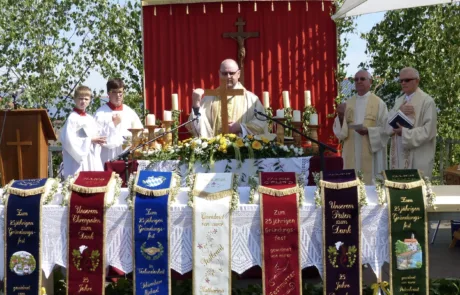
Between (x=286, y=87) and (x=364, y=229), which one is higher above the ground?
(x=286, y=87)

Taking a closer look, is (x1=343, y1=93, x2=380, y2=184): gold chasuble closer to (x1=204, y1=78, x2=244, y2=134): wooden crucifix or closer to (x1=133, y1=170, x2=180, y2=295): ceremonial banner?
(x1=204, y1=78, x2=244, y2=134): wooden crucifix

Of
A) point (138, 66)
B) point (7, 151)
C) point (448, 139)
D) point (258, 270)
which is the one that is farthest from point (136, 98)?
point (258, 270)

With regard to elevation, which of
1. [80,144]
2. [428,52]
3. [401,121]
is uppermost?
[428,52]

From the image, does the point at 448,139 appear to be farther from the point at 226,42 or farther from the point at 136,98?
the point at 136,98

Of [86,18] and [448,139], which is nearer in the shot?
[448,139]

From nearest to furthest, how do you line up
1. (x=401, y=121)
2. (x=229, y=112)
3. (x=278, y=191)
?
1. (x=278, y=191)
2. (x=401, y=121)
3. (x=229, y=112)

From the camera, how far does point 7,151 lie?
30.6ft

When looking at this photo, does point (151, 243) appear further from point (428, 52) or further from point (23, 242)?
point (428, 52)

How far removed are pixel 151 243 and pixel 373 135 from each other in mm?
4614

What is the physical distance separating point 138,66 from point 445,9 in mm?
4684

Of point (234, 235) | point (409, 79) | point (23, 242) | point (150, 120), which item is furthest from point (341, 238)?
point (409, 79)

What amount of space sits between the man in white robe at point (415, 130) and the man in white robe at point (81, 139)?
3.28 m

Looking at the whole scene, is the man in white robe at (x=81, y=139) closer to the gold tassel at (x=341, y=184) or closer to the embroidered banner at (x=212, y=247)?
the embroidered banner at (x=212, y=247)

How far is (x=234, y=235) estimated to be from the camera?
5340 mm
